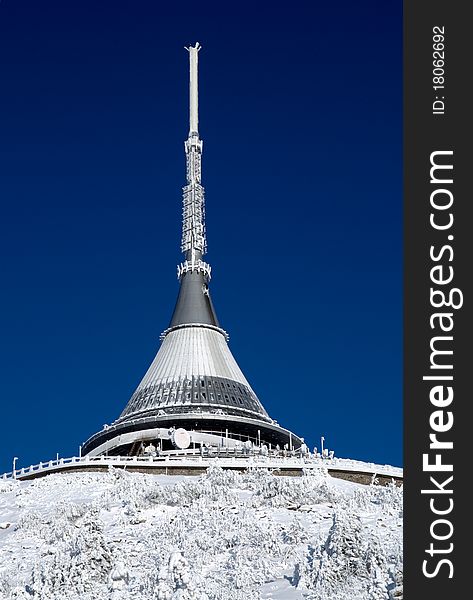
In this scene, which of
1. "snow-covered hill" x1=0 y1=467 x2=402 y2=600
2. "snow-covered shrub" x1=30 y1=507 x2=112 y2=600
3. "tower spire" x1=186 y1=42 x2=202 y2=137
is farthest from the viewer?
"tower spire" x1=186 y1=42 x2=202 y2=137

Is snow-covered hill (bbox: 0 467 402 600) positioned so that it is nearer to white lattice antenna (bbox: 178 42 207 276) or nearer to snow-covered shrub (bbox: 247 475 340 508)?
snow-covered shrub (bbox: 247 475 340 508)

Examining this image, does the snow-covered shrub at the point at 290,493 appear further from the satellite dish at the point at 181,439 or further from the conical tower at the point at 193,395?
the conical tower at the point at 193,395

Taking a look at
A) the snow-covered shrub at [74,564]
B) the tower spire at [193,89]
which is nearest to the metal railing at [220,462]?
the snow-covered shrub at [74,564]

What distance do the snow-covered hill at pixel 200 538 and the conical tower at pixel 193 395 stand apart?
13.7m

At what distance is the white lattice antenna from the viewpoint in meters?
84.9

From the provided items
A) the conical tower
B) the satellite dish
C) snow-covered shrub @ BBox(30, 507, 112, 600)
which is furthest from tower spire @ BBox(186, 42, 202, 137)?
snow-covered shrub @ BBox(30, 507, 112, 600)

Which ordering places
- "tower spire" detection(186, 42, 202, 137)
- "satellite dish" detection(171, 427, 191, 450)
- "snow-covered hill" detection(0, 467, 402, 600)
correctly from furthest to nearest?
"tower spire" detection(186, 42, 202, 137), "satellite dish" detection(171, 427, 191, 450), "snow-covered hill" detection(0, 467, 402, 600)

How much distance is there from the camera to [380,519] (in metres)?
38.6

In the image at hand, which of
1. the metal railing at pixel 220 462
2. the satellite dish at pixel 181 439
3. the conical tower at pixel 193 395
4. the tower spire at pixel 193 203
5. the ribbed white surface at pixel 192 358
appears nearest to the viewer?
the metal railing at pixel 220 462

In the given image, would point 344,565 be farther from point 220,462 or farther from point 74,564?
point 220,462

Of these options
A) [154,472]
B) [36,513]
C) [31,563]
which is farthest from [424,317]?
[154,472]

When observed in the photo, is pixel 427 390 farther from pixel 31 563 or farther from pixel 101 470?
pixel 101 470

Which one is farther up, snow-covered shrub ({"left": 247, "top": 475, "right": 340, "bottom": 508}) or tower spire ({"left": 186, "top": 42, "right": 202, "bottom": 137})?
tower spire ({"left": 186, "top": 42, "right": 202, "bottom": 137})

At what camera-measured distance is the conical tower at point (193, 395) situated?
2537 inches
